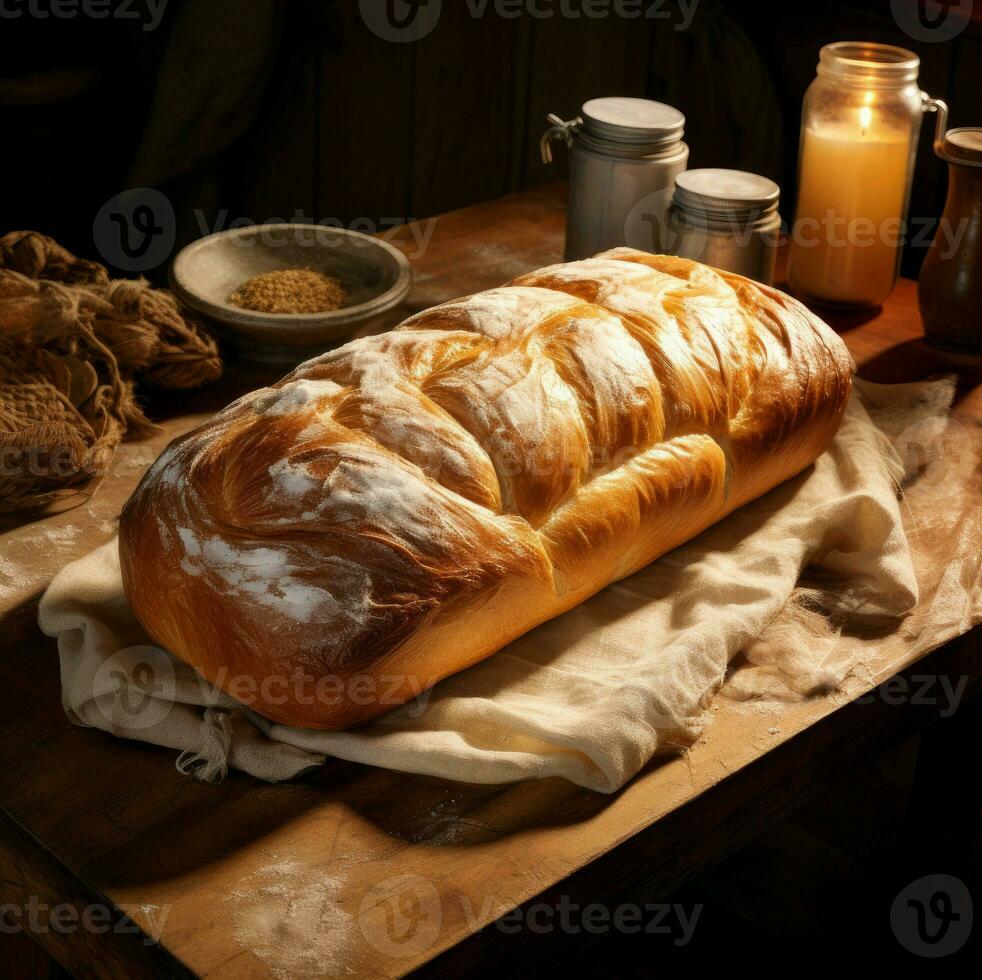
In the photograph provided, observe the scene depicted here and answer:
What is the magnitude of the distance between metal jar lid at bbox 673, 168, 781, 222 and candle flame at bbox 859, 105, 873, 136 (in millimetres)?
193

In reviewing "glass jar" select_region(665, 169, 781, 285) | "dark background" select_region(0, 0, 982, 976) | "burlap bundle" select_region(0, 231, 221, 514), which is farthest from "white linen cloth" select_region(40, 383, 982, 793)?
"dark background" select_region(0, 0, 982, 976)

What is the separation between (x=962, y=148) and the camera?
1.76m

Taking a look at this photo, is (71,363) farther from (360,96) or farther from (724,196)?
(360,96)

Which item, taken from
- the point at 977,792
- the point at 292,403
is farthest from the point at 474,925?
A: the point at 977,792

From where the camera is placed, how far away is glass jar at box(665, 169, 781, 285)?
180 cm

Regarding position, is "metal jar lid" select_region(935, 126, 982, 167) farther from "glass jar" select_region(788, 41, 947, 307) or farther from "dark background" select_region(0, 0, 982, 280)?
"dark background" select_region(0, 0, 982, 280)

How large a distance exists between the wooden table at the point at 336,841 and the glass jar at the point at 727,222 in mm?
770

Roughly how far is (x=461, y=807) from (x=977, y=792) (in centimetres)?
96

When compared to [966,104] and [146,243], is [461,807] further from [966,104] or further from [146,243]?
[146,243]

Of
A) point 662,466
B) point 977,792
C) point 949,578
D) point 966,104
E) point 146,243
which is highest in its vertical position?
point 966,104

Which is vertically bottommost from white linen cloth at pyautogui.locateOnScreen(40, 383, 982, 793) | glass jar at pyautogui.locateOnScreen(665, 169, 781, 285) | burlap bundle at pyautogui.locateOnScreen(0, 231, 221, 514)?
white linen cloth at pyautogui.locateOnScreen(40, 383, 982, 793)

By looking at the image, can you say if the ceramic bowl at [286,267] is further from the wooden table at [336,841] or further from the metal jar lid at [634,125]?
the wooden table at [336,841]

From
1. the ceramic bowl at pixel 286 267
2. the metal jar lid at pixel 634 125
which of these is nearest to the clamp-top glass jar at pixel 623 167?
the metal jar lid at pixel 634 125

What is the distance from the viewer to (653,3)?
2.98 metres
